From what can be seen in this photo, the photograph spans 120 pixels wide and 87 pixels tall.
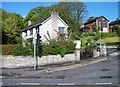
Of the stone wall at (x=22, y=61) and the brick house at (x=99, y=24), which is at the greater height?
the brick house at (x=99, y=24)

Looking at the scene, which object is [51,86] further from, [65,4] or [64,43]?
[65,4]

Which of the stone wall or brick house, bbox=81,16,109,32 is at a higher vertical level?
brick house, bbox=81,16,109,32

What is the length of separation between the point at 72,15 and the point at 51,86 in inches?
1919

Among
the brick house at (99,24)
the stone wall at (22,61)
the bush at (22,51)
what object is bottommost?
the stone wall at (22,61)

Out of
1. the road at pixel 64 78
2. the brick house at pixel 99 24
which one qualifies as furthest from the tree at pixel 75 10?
the road at pixel 64 78

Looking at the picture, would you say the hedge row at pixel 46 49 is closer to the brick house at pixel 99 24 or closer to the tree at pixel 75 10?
the tree at pixel 75 10

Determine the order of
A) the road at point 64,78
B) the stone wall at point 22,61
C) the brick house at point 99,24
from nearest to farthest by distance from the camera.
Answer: the road at point 64,78 → the stone wall at point 22,61 → the brick house at point 99,24

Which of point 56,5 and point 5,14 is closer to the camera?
point 56,5

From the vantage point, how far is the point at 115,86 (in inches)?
480

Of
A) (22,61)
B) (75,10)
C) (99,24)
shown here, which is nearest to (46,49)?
(22,61)

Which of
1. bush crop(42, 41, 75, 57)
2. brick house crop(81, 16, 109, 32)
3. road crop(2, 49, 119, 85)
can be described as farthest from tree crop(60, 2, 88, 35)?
road crop(2, 49, 119, 85)

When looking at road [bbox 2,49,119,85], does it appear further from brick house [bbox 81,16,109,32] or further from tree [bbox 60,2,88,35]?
brick house [bbox 81,16,109,32]

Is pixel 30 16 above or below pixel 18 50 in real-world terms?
above

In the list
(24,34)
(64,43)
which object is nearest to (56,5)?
(24,34)
